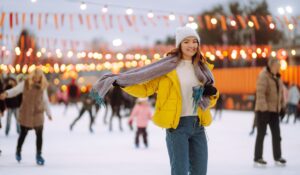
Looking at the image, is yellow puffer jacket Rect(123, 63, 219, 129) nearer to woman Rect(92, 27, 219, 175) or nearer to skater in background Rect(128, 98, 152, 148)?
woman Rect(92, 27, 219, 175)

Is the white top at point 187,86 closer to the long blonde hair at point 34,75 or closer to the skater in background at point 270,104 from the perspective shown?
the skater in background at point 270,104

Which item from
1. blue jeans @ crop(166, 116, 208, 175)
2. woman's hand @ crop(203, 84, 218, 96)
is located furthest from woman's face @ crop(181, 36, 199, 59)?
blue jeans @ crop(166, 116, 208, 175)

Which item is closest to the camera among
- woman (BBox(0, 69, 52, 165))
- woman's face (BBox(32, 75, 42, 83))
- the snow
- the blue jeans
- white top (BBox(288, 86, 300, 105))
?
the blue jeans

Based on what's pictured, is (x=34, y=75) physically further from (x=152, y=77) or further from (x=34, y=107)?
(x=152, y=77)

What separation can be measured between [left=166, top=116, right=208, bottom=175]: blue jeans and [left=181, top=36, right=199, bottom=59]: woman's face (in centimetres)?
50

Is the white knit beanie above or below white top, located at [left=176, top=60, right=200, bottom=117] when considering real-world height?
above

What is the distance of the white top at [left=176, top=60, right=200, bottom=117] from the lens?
14.4 ft

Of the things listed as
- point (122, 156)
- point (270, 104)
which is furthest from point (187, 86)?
point (122, 156)

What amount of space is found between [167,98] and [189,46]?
1.46ft

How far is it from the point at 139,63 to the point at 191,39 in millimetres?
38942

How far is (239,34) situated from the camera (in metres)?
52.8

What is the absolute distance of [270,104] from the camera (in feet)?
26.6

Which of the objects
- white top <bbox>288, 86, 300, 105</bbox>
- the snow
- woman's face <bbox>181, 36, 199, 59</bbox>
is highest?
woman's face <bbox>181, 36, 199, 59</bbox>

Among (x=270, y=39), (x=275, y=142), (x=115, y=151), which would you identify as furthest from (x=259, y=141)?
(x=270, y=39)
